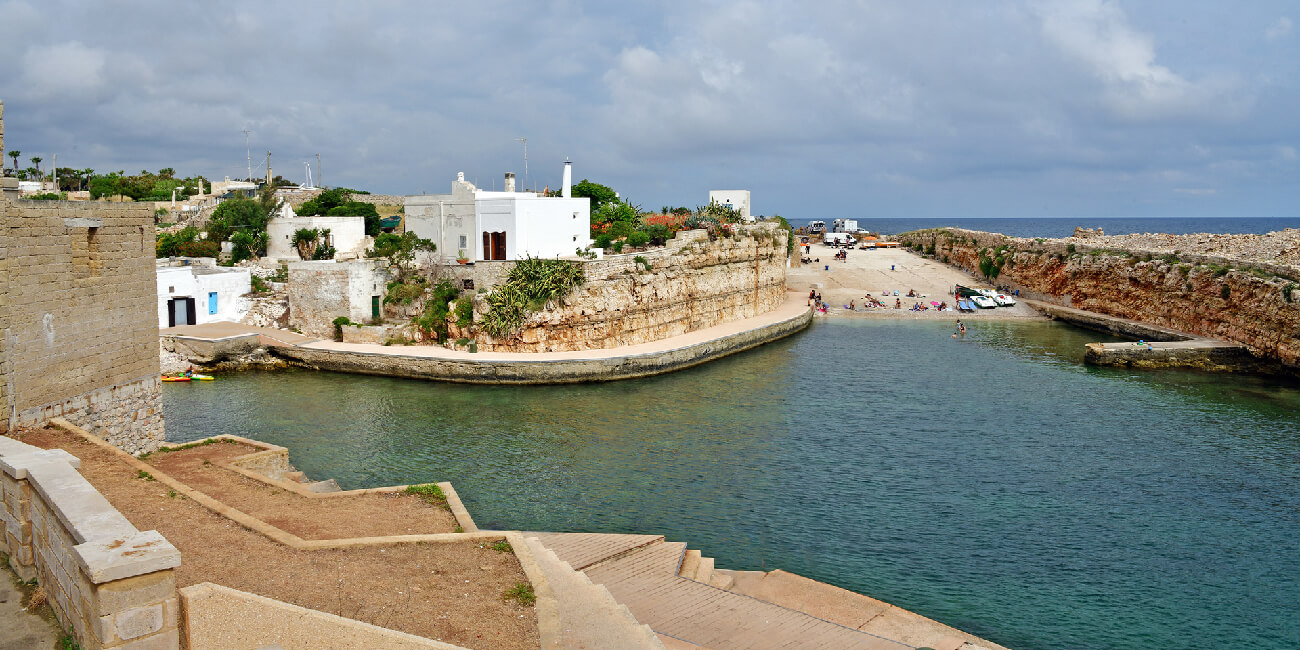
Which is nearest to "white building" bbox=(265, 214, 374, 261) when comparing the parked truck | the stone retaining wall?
the stone retaining wall

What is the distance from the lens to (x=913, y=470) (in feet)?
56.8

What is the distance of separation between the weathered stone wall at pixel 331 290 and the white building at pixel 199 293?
2.58m

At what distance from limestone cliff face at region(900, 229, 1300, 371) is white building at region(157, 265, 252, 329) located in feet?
123

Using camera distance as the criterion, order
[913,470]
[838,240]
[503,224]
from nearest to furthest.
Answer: [913,470] < [503,224] < [838,240]

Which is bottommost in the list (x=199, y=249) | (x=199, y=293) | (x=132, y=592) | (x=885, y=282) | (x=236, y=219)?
(x=132, y=592)

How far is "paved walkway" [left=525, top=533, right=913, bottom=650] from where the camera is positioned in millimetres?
9266

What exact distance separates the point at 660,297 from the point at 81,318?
72.7ft

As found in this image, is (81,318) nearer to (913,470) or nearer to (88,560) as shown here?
(88,560)

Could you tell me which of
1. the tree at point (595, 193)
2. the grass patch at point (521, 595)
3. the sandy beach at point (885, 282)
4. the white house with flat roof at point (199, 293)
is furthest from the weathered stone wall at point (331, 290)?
the grass patch at point (521, 595)

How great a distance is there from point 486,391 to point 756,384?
334 inches

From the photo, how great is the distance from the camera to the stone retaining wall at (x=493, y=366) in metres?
26.0

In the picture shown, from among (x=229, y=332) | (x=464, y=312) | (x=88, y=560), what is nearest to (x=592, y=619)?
(x=88, y=560)

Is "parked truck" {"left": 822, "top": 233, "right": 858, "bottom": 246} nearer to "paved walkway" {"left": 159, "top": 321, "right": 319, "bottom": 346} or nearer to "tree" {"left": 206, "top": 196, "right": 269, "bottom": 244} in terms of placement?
"tree" {"left": 206, "top": 196, "right": 269, "bottom": 244}

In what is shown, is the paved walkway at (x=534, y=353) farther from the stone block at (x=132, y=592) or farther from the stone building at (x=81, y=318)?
the stone block at (x=132, y=592)
